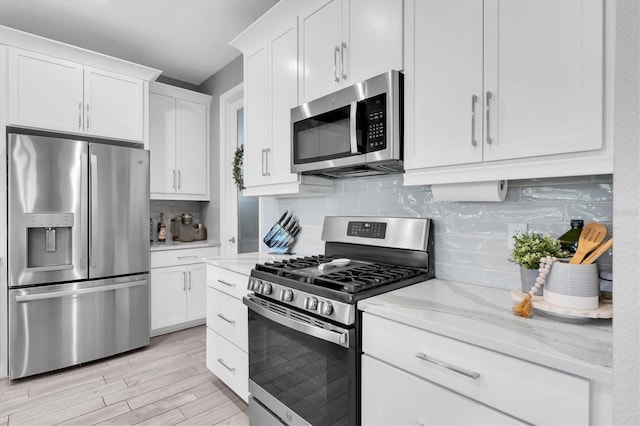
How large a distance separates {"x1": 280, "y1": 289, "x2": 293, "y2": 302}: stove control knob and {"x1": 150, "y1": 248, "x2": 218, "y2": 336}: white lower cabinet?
2248mm

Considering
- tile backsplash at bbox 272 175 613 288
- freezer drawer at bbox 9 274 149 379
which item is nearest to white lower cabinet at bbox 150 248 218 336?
freezer drawer at bbox 9 274 149 379

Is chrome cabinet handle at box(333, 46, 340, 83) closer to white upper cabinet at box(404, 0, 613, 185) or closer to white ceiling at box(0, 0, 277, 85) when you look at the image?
white upper cabinet at box(404, 0, 613, 185)

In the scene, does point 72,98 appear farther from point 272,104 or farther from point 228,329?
point 228,329

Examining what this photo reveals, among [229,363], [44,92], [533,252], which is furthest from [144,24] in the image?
[533,252]

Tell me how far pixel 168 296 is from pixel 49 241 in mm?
1179

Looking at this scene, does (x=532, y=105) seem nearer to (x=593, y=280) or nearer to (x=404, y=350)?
(x=593, y=280)

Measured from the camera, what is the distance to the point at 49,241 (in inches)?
102

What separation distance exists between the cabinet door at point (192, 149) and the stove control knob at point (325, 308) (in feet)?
9.36

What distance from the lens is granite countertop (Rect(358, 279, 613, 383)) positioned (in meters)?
0.81

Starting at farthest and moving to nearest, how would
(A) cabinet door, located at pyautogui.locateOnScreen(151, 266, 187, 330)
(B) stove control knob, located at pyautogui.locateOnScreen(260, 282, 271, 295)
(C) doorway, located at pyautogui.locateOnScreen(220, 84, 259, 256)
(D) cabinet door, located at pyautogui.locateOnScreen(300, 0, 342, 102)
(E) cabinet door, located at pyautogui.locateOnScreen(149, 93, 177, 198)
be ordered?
(C) doorway, located at pyautogui.locateOnScreen(220, 84, 259, 256) < (E) cabinet door, located at pyautogui.locateOnScreen(149, 93, 177, 198) < (A) cabinet door, located at pyautogui.locateOnScreen(151, 266, 187, 330) < (D) cabinet door, located at pyautogui.locateOnScreen(300, 0, 342, 102) < (B) stove control knob, located at pyautogui.locateOnScreen(260, 282, 271, 295)

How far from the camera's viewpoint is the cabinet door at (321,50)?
180cm

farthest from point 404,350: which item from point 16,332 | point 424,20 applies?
point 16,332

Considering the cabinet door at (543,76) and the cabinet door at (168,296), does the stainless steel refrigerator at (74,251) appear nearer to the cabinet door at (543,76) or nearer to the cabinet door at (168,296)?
the cabinet door at (168,296)

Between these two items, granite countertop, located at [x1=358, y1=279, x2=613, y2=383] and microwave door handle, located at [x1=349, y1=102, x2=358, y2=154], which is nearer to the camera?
granite countertop, located at [x1=358, y1=279, x2=613, y2=383]
